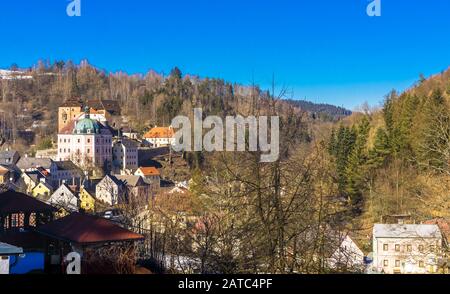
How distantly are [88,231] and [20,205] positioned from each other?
2.77m

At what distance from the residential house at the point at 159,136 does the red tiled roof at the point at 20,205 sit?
43481mm

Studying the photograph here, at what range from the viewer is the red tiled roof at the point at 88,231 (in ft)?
22.1

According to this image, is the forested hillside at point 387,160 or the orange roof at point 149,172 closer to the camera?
the forested hillside at point 387,160

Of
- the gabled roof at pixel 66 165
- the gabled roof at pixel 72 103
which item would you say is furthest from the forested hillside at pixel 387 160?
the gabled roof at pixel 72 103

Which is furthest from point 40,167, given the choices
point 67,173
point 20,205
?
point 20,205

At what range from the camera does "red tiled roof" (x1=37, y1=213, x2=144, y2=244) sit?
6.74m

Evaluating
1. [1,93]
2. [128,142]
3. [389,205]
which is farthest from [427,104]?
[1,93]

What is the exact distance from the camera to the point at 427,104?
937 inches

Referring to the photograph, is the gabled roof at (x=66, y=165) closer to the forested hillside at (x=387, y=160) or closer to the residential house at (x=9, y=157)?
the residential house at (x=9, y=157)

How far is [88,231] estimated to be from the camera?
689 centimetres

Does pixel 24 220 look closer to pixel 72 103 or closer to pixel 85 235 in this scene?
pixel 85 235

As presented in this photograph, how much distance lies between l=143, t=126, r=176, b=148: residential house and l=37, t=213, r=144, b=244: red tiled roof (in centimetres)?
4557

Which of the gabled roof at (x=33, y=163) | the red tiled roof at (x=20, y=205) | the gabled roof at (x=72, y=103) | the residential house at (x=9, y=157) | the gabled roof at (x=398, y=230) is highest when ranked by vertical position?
the gabled roof at (x=72, y=103)

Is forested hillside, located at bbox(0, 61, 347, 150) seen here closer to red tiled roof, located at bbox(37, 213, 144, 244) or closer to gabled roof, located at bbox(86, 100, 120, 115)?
gabled roof, located at bbox(86, 100, 120, 115)
